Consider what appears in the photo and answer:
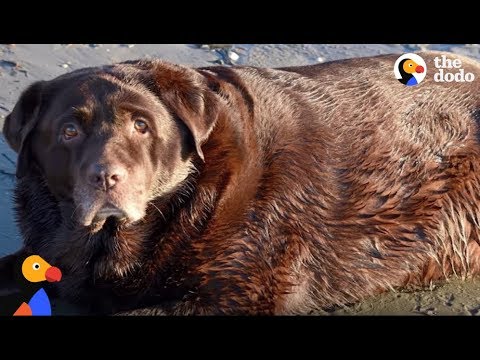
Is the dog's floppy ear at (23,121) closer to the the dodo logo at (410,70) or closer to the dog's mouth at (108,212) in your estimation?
the dog's mouth at (108,212)

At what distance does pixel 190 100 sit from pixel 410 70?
5.09 feet

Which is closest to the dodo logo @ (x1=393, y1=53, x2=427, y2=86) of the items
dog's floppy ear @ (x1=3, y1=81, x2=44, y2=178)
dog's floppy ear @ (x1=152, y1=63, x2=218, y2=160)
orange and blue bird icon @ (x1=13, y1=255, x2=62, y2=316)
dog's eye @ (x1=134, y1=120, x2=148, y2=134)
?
dog's floppy ear @ (x1=152, y1=63, x2=218, y2=160)

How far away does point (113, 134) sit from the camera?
4.41 meters

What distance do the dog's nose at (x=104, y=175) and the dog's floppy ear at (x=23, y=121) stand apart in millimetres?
580

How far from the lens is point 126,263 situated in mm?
4699

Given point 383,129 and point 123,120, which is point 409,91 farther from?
point 123,120

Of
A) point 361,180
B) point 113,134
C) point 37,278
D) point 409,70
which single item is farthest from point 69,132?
point 409,70

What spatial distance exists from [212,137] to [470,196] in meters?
1.62

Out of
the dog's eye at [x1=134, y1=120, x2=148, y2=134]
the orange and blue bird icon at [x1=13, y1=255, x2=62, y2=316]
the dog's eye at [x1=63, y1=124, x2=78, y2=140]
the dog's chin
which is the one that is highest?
the dog's eye at [x1=134, y1=120, x2=148, y2=134]

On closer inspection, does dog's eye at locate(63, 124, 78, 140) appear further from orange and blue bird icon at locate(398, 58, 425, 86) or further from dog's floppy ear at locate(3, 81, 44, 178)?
orange and blue bird icon at locate(398, 58, 425, 86)

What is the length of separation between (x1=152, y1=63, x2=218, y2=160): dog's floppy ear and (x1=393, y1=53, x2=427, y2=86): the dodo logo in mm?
1302

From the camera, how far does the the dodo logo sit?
17.8 ft

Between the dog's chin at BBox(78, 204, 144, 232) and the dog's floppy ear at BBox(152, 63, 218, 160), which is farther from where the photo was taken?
Answer: the dog's floppy ear at BBox(152, 63, 218, 160)

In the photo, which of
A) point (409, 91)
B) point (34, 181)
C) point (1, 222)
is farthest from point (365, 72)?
point (1, 222)
